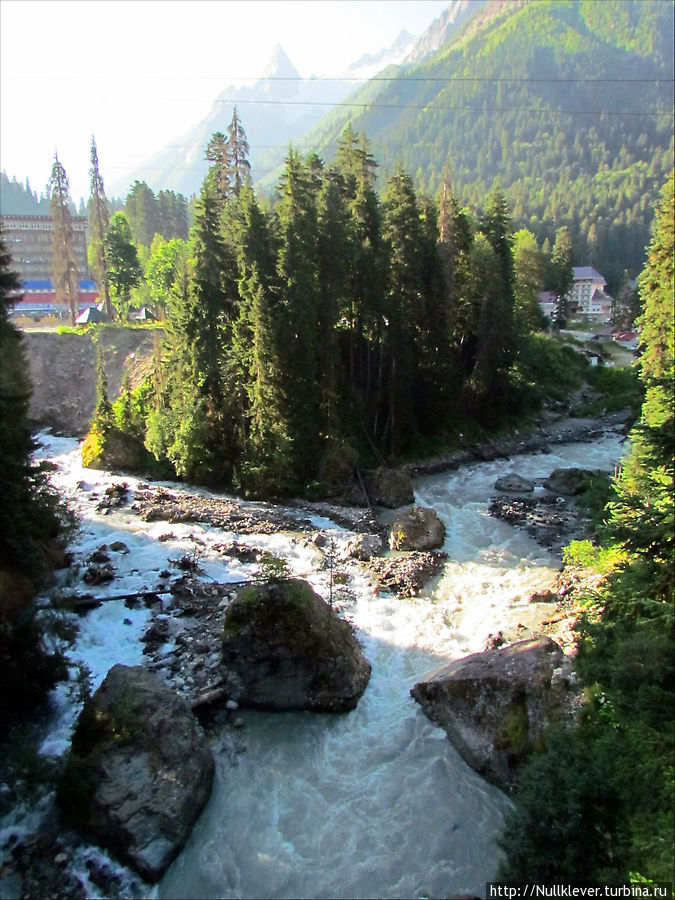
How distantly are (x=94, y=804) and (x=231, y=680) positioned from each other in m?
4.51

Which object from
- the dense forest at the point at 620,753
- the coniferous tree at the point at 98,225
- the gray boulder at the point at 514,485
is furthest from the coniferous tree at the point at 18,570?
the coniferous tree at the point at 98,225

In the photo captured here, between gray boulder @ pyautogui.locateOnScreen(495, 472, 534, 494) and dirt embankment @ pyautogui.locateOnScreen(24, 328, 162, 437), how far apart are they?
2829 centimetres

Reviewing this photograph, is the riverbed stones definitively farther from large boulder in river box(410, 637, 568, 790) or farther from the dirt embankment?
the dirt embankment

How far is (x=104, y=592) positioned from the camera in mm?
19828

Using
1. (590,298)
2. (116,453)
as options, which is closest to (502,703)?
(116,453)

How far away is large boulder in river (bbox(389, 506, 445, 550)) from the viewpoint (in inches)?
935

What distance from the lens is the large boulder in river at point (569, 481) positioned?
98.8 ft

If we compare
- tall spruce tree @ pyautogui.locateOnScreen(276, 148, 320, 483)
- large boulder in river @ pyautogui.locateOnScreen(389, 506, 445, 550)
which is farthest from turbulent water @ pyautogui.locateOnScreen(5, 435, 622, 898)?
→ tall spruce tree @ pyautogui.locateOnScreen(276, 148, 320, 483)

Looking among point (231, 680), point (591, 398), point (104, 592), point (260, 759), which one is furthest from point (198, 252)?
point (591, 398)

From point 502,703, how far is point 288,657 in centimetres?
530

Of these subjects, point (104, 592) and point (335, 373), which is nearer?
point (104, 592)

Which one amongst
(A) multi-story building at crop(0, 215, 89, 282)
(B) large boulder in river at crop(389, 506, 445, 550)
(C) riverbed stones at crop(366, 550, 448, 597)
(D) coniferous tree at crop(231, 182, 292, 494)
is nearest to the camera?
(C) riverbed stones at crop(366, 550, 448, 597)

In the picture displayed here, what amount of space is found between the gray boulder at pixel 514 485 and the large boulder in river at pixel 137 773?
2256 centimetres

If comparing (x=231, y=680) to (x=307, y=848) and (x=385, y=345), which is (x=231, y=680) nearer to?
(x=307, y=848)
